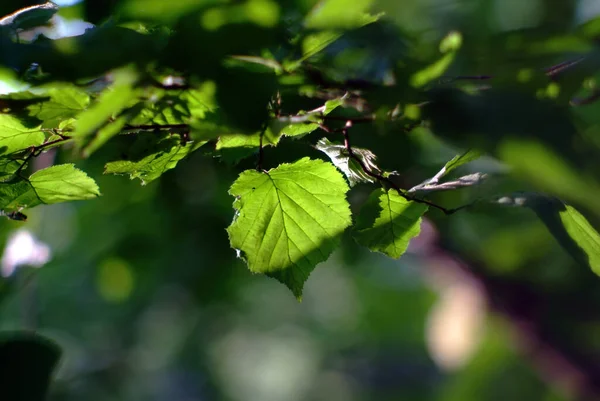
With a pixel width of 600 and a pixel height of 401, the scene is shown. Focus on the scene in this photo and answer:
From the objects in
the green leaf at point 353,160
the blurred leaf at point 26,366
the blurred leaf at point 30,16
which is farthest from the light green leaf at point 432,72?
the blurred leaf at point 26,366

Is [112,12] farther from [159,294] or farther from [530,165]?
[159,294]

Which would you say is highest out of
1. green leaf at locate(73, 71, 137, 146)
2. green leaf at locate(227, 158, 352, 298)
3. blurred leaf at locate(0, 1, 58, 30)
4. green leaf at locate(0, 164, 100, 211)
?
blurred leaf at locate(0, 1, 58, 30)

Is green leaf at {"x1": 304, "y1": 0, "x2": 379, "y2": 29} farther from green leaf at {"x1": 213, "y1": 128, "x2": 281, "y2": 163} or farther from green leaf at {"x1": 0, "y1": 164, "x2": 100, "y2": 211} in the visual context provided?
green leaf at {"x1": 0, "y1": 164, "x2": 100, "y2": 211}

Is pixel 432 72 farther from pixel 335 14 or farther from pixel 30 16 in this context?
pixel 30 16

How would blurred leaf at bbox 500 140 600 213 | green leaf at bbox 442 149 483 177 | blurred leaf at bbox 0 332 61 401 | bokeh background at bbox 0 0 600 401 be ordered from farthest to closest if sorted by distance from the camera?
blurred leaf at bbox 0 332 61 401, bokeh background at bbox 0 0 600 401, green leaf at bbox 442 149 483 177, blurred leaf at bbox 500 140 600 213

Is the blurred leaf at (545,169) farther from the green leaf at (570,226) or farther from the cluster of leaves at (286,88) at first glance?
the green leaf at (570,226)

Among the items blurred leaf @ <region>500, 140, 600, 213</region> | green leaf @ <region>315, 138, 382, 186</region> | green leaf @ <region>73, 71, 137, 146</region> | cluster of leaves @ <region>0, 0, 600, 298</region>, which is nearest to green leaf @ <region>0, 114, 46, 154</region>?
cluster of leaves @ <region>0, 0, 600, 298</region>
